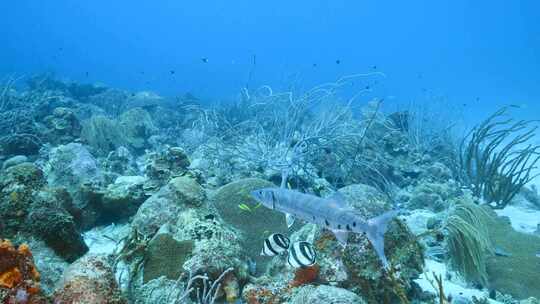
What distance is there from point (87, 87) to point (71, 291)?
26922 mm

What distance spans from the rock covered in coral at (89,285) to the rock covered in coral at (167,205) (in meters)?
2.09

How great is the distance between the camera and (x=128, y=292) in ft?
13.6

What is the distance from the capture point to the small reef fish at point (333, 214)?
10.3ft

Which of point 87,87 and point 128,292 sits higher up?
point 128,292

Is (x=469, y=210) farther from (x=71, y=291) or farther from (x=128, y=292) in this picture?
(x=71, y=291)

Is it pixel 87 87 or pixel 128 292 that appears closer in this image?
pixel 128 292

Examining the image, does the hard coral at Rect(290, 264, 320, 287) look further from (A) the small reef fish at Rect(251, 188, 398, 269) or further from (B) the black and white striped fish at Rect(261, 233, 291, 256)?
(A) the small reef fish at Rect(251, 188, 398, 269)

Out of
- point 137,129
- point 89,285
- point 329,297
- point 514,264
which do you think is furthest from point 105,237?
point 137,129

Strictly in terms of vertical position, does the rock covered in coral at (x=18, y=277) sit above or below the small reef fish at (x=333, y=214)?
below

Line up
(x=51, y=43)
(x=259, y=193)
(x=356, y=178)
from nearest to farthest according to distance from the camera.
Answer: (x=259, y=193), (x=356, y=178), (x=51, y=43)

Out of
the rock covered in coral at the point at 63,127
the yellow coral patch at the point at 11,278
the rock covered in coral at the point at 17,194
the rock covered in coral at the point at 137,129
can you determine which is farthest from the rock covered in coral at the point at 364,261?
the rock covered in coral at the point at 137,129

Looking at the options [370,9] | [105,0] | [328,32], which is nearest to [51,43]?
[105,0]

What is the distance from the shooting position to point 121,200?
674 centimetres

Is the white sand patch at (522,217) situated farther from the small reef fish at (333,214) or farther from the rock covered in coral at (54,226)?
the rock covered in coral at (54,226)
